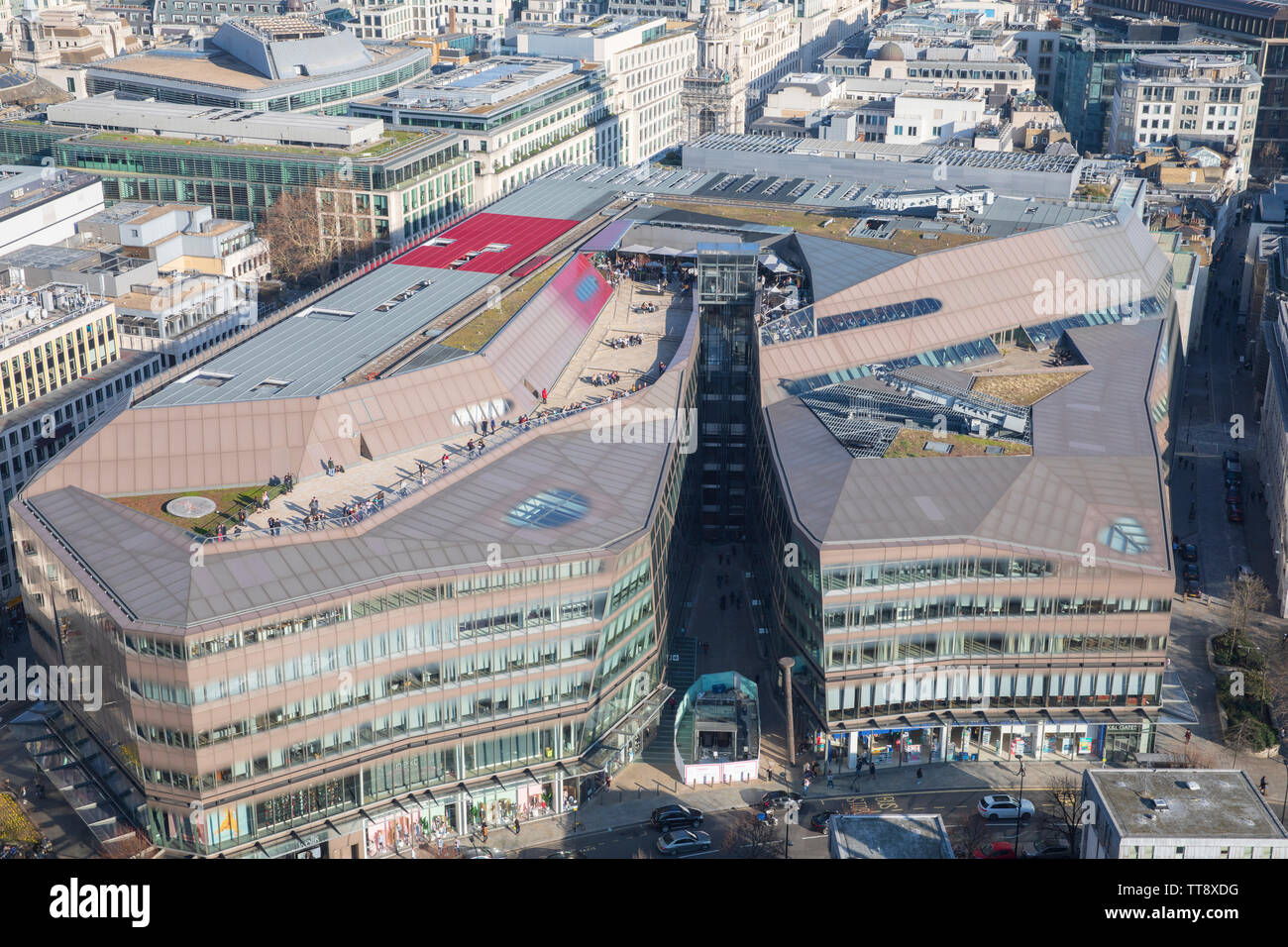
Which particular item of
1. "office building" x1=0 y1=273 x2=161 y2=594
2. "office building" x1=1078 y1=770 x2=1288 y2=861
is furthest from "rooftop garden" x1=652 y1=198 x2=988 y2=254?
"office building" x1=1078 y1=770 x2=1288 y2=861

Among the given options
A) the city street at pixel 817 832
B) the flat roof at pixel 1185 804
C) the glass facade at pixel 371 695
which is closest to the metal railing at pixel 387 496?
the glass facade at pixel 371 695

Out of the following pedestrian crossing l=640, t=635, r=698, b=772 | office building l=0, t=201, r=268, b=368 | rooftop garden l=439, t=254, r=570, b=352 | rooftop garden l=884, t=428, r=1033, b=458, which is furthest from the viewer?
office building l=0, t=201, r=268, b=368

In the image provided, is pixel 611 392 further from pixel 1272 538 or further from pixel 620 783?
pixel 1272 538

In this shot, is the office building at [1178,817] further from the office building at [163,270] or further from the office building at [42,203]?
the office building at [42,203]

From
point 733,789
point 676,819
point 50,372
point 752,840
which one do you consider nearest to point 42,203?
point 50,372

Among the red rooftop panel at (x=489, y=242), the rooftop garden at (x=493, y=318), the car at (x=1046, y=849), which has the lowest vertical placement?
the car at (x=1046, y=849)

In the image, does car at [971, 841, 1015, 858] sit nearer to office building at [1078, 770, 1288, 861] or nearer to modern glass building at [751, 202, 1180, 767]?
office building at [1078, 770, 1288, 861]
